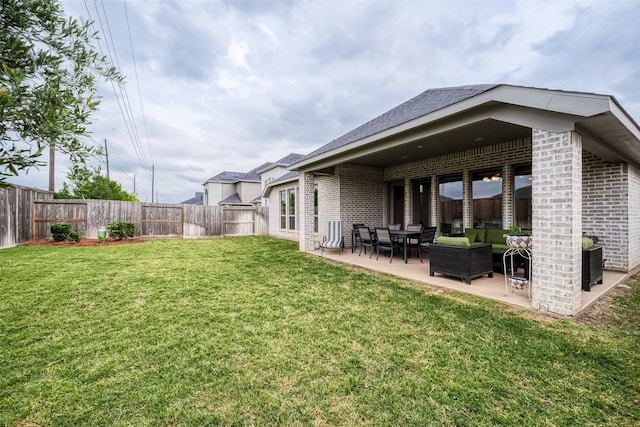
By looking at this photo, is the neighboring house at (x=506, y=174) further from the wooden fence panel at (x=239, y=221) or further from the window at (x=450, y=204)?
the wooden fence panel at (x=239, y=221)

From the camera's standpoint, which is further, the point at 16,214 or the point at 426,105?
the point at 16,214

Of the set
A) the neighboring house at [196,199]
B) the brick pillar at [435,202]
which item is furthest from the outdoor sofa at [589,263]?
the neighboring house at [196,199]

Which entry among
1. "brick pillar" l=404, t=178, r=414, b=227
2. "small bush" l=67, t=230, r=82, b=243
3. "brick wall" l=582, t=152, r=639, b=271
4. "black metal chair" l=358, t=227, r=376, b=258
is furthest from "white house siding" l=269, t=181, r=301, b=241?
"brick wall" l=582, t=152, r=639, b=271

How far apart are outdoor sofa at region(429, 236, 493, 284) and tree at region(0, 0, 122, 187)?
5.58 m

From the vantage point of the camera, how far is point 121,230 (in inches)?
456

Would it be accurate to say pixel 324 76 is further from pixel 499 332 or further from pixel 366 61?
pixel 499 332

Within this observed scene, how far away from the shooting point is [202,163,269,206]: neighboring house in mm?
25920

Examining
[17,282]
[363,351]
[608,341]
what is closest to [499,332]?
[608,341]

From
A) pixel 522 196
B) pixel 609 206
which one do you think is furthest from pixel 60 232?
pixel 609 206

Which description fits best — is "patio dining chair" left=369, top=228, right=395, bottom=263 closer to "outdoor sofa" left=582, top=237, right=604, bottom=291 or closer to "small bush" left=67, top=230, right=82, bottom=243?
"outdoor sofa" left=582, top=237, right=604, bottom=291

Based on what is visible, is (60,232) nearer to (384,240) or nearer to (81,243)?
(81,243)

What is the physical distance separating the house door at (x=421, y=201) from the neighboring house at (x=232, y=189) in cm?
1833

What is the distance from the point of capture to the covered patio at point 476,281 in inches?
165

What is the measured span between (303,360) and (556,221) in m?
3.72
